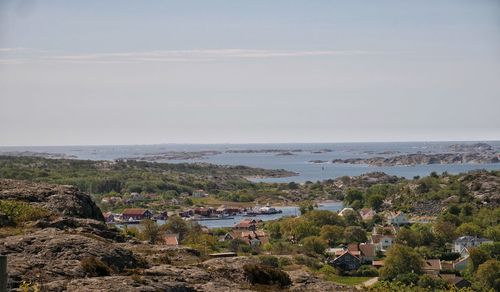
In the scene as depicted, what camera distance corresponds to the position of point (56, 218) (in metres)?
12.6

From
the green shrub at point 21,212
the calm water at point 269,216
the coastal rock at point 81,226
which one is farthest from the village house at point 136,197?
the coastal rock at point 81,226

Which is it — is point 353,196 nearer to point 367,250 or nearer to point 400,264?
point 367,250

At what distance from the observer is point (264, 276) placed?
10.8m

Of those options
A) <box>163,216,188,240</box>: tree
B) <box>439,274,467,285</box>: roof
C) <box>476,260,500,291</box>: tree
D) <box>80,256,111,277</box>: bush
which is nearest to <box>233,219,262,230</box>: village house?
<box>163,216,188,240</box>: tree

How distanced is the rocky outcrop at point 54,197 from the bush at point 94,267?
412 centimetres

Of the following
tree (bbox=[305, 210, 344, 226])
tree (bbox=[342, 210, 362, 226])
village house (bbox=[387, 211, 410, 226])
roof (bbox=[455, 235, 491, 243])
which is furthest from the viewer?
village house (bbox=[387, 211, 410, 226])

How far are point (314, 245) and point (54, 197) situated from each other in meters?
32.5

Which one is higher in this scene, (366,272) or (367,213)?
(366,272)

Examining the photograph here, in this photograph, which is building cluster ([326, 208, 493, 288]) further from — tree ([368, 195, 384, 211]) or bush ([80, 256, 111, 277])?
bush ([80, 256, 111, 277])

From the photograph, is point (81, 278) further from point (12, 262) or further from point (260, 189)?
point (260, 189)

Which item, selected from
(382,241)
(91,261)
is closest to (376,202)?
(382,241)

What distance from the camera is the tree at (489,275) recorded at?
3525 cm

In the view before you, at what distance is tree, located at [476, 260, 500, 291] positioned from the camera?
35250mm

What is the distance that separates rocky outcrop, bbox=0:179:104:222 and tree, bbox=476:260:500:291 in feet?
80.6
